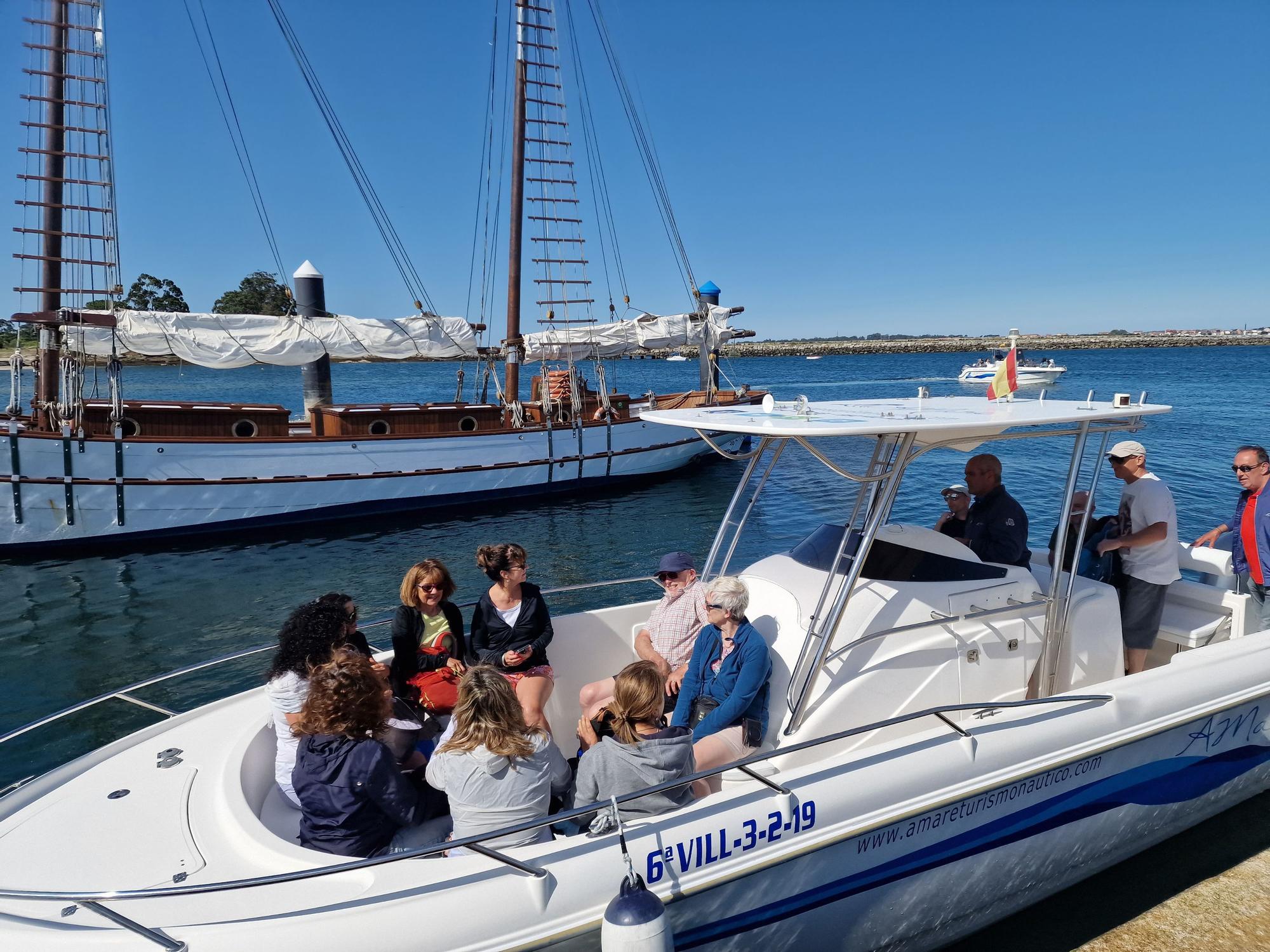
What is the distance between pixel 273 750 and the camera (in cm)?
374

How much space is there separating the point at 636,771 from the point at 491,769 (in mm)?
547

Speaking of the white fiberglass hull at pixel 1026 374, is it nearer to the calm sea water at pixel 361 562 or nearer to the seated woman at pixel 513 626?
the calm sea water at pixel 361 562

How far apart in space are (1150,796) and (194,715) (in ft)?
16.3

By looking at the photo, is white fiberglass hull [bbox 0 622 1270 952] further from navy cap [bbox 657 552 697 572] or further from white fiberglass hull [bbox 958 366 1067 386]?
white fiberglass hull [bbox 958 366 1067 386]

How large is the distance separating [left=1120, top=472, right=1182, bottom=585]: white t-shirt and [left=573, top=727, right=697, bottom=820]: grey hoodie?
317 cm

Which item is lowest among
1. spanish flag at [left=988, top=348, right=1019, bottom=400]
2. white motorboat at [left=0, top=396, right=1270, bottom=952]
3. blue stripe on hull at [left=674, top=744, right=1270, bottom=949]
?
blue stripe on hull at [left=674, top=744, right=1270, bottom=949]

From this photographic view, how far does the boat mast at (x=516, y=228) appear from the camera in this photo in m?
20.4

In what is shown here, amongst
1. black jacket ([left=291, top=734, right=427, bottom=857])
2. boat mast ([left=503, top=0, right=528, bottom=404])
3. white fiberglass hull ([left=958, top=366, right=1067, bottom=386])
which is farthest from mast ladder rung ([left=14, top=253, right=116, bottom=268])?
white fiberglass hull ([left=958, top=366, right=1067, bottom=386])

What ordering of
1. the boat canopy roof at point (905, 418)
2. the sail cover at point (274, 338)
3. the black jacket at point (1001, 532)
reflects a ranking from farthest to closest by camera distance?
the sail cover at point (274, 338) → the black jacket at point (1001, 532) → the boat canopy roof at point (905, 418)

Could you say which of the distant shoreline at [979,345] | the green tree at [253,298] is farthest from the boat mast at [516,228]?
the distant shoreline at [979,345]

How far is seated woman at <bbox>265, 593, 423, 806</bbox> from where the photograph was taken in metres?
3.43

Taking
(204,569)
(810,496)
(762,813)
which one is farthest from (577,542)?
(762,813)

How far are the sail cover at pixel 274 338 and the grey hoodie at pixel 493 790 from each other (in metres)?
15.8

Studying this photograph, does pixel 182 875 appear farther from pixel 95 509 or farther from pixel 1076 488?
pixel 95 509
